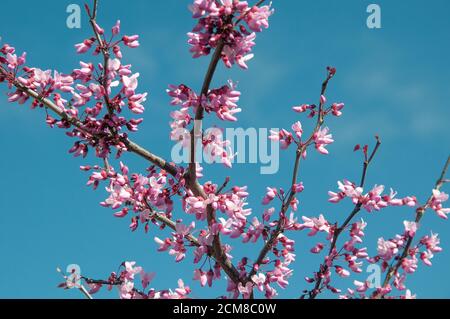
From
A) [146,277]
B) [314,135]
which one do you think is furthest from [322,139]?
[146,277]

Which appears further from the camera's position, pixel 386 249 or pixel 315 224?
pixel 315 224

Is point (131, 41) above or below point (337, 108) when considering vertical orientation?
above

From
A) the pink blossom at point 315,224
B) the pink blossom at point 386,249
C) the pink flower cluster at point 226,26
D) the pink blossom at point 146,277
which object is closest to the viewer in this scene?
the pink flower cluster at point 226,26

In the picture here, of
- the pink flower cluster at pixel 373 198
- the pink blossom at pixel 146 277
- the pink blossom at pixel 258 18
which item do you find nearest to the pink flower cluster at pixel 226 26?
the pink blossom at pixel 258 18

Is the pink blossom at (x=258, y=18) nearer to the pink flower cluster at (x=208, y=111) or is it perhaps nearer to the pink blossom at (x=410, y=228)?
the pink flower cluster at (x=208, y=111)

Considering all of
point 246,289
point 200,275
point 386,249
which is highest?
point 386,249

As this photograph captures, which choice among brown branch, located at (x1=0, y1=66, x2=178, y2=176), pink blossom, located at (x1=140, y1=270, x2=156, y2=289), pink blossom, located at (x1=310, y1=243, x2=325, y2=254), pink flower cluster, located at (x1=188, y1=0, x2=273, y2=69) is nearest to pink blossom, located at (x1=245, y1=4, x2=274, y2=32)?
pink flower cluster, located at (x1=188, y1=0, x2=273, y2=69)

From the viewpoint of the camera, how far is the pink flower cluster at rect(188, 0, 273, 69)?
5.00m

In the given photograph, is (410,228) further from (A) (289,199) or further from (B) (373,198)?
(A) (289,199)

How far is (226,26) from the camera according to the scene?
200 inches

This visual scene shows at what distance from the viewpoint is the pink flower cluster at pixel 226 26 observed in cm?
500

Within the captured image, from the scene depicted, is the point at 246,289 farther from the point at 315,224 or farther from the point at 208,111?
the point at 208,111

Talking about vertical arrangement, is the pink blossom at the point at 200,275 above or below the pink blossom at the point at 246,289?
above

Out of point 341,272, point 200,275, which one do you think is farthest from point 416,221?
point 200,275
